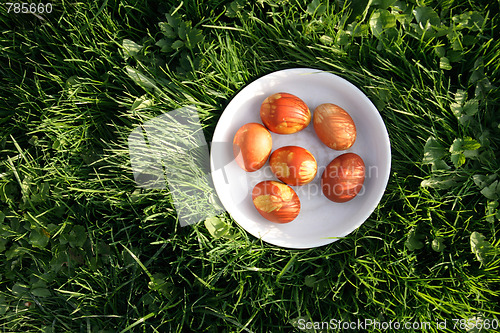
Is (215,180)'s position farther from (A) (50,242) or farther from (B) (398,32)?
(B) (398,32)

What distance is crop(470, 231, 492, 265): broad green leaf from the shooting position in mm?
1410

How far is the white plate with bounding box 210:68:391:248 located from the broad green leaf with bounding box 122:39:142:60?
1.58ft

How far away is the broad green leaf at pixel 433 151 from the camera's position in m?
1.48

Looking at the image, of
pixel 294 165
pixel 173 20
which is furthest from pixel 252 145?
pixel 173 20

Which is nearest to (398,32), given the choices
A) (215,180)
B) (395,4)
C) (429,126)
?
(395,4)

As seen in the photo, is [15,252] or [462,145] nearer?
[462,145]

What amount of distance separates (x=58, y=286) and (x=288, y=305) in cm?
97

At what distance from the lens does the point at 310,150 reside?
59.5 inches

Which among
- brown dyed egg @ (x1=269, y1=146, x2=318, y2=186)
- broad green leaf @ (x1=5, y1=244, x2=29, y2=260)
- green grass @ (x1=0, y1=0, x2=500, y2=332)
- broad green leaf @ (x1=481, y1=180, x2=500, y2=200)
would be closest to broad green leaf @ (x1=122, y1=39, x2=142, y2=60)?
green grass @ (x1=0, y1=0, x2=500, y2=332)

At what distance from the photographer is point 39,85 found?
1.62m

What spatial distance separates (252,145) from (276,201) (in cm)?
23

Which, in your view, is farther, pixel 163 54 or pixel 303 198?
pixel 163 54

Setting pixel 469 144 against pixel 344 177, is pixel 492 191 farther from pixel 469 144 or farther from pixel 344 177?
pixel 344 177

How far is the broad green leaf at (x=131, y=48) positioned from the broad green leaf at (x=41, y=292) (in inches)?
41.1
